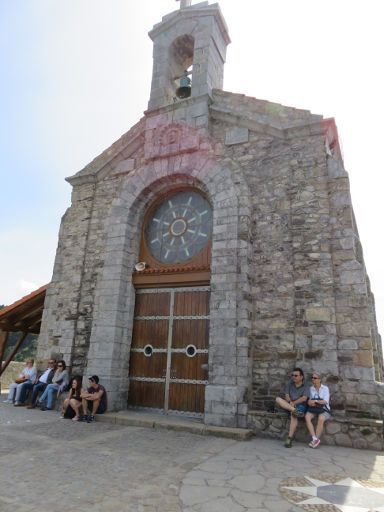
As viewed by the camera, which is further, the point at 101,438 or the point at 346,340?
the point at 346,340

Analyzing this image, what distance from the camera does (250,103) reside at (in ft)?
26.0

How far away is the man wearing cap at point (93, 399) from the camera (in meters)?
6.53

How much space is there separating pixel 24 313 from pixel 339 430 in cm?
870

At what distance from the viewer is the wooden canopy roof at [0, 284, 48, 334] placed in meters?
9.73

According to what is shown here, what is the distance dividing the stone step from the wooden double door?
0.38 m

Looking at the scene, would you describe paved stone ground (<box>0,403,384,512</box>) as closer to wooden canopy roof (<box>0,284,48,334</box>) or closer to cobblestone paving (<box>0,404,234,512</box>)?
cobblestone paving (<box>0,404,234,512</box>)

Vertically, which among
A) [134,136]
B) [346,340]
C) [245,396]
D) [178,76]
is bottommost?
[245,396]

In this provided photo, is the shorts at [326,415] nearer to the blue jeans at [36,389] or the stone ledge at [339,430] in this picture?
the stone ledge at [339,430]

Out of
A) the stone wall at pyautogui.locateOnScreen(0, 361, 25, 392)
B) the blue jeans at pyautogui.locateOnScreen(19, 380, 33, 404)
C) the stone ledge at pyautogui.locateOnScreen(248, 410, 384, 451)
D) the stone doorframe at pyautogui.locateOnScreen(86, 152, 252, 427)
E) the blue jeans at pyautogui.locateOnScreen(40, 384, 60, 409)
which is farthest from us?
the stone wall at pyautogui.locateOnScreen(0, 361, 25, 392)

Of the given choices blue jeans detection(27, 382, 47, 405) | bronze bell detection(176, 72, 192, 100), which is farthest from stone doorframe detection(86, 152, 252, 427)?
bronze bell detection(176, 72, 192, 100)

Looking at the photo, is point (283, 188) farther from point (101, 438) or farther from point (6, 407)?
point (6, 407)

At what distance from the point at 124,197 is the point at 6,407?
5.03 meters

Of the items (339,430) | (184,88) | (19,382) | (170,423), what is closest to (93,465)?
(170,423)

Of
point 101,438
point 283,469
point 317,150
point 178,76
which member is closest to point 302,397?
point 283,469
